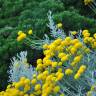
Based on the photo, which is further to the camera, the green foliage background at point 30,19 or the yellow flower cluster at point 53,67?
the green foliage background at point 30,19

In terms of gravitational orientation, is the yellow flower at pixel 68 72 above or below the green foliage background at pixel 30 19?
above

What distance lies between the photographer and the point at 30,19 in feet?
16.6

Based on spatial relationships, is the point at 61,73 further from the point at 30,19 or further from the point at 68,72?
the point at 30,19

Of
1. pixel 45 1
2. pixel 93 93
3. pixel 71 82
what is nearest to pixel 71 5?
pixel 45 1

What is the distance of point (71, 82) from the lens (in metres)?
3.38

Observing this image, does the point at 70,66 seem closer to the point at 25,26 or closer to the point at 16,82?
the point at 16,82

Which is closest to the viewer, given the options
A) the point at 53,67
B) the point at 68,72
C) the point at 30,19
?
the point at 68,72

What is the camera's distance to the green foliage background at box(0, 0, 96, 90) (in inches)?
180

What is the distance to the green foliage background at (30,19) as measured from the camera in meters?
4.58

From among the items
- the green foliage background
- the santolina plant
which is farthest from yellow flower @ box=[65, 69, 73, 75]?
the green foliage background

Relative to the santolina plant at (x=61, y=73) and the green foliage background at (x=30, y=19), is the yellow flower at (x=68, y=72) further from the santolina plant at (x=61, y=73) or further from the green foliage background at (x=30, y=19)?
the green foliage background at (x=30, y=19)

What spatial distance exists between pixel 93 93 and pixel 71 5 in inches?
135

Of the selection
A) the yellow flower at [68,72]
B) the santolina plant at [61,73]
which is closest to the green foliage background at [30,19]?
the santolina plant at [61,73]

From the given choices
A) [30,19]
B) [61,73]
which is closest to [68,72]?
[61,73]
